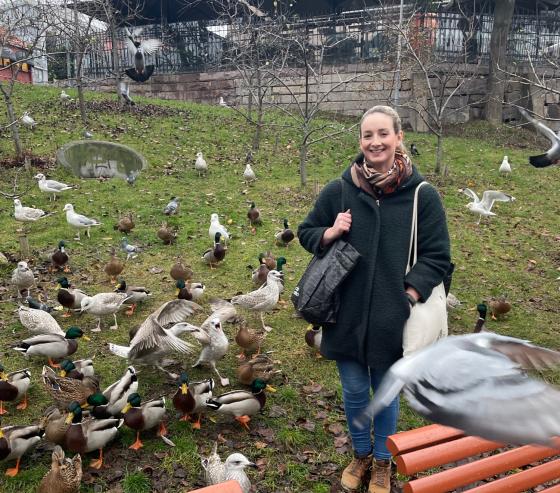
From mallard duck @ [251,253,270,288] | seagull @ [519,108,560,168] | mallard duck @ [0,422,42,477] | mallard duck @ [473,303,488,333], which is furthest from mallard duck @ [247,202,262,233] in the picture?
mallard duck @ [0,422,42,477]

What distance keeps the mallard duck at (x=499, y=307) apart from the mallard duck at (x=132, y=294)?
170 inches

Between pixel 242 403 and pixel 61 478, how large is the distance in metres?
1.47

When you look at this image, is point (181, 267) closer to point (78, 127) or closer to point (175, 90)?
point (78, 127)

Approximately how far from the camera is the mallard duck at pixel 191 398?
4.18 meters

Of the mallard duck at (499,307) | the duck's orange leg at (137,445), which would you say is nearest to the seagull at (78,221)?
the duck's orange leg at (137,445)

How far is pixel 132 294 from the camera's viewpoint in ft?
20.4

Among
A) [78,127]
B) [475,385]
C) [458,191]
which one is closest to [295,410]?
[475,385]

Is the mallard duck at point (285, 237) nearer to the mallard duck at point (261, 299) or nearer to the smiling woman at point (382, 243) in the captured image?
the mallard duck at point (261, 299)

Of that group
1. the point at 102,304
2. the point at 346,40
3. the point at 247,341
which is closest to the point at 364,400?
the point at 247,341

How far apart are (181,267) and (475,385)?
5.46 m

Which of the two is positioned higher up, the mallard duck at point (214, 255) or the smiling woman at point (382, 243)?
the smiling woman at point (382, 243)

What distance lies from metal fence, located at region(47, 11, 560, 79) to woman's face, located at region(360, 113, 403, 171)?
50.0ft

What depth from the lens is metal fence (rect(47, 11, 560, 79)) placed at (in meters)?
18.6

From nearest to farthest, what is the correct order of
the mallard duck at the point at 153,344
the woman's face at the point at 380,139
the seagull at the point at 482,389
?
the seagull at the point at 482,389 → the woman's face at the point at 380,139 → the mallard duck at the point at 153,344
